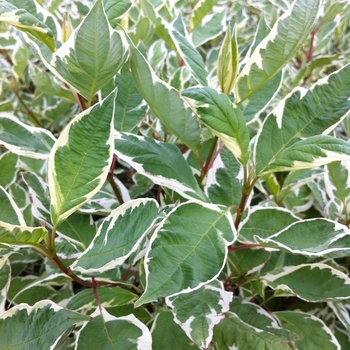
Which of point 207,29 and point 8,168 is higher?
point 207,29

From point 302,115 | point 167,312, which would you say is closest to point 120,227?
point 167,312

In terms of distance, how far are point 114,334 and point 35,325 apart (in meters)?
0.13

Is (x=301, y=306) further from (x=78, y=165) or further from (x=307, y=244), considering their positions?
(x=78, y=165)

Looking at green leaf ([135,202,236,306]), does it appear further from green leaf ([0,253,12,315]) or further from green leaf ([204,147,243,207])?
green leaf ([0,253,12,315])

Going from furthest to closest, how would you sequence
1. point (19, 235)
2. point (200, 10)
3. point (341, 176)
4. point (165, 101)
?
point (200, 10)
point (341, 176)
point (165, 101)
point (19, 235)

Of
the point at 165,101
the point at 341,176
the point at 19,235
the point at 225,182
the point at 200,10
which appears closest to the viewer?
the point at 19,235

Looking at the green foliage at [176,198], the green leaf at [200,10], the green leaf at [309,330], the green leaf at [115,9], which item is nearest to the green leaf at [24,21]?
the green foliage at [176,198]

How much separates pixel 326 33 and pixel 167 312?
46.5 inches

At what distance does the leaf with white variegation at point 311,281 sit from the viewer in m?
0.71

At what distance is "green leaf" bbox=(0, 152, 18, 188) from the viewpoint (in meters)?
0.89

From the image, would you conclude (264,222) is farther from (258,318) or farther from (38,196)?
(38,196)

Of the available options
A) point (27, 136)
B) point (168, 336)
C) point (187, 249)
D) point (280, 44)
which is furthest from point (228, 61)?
point (168, 336)

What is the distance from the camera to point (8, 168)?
90 cm

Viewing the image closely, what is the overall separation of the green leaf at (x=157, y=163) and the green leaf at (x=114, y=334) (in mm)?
240
